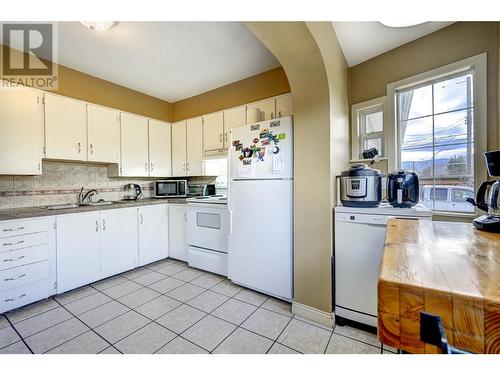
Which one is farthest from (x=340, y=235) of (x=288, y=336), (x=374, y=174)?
(x=288, y=336)

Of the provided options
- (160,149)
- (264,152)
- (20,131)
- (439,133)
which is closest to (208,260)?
(264,152)

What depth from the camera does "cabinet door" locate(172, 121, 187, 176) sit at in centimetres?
345

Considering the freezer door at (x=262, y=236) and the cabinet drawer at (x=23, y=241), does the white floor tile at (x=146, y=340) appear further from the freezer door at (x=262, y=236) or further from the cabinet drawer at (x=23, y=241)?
the cabinet drawer at (x=23, y=241)

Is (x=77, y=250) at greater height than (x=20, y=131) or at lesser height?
lesser

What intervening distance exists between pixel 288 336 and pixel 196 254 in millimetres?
1610

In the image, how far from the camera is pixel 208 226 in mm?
2717

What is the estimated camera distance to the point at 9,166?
205 centimetres

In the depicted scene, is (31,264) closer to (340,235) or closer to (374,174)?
(340,235)

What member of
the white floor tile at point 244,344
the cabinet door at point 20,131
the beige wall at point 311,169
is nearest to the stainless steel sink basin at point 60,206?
the cabinet door at point 20,131

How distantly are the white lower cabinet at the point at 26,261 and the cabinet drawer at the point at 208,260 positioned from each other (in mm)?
1418

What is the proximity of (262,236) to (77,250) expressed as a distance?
6.62 ft

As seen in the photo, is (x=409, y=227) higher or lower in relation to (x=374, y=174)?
lower

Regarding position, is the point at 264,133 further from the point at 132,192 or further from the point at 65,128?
the point at 132,192
